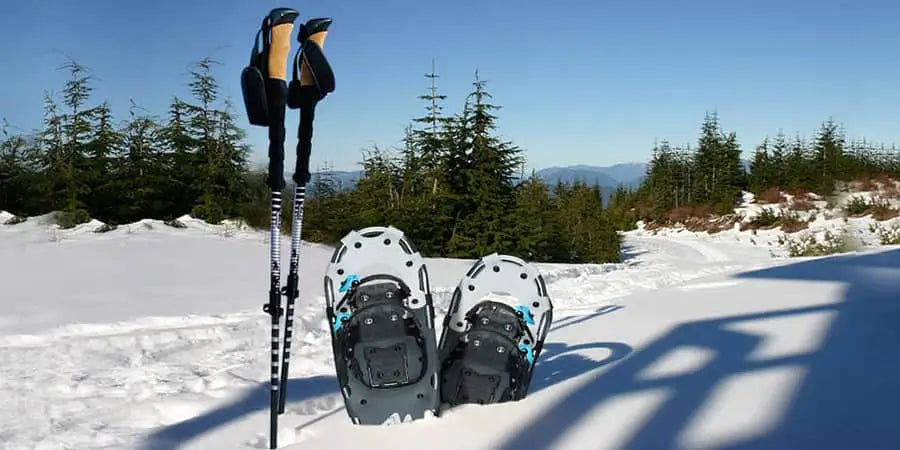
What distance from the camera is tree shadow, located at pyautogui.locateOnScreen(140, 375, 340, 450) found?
2379 millimetres

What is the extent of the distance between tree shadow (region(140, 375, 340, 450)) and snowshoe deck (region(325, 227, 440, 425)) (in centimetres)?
60

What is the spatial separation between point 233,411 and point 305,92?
4.91 ft

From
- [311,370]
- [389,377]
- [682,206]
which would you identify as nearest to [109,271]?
[311,370]

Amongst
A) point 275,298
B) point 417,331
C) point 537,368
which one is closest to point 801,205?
point 537,368

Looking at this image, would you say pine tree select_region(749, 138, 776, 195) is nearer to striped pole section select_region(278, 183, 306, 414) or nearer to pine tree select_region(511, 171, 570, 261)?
pine tree select_region(511, 171, 570, 261)

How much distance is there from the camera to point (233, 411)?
2.76 metres

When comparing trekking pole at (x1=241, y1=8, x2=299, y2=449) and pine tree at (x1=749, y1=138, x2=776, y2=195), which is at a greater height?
pine tree at (x1=749, y1=138, x2=776, y2=195)

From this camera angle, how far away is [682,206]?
34.8m

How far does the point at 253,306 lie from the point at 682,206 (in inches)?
1300

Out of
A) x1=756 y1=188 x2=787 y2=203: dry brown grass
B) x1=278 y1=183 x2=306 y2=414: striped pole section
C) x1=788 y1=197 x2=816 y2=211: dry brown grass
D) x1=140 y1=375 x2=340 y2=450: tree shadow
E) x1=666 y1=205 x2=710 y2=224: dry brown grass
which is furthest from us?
x1=666 y1=205 x2=710 y2=224: dry brown grass

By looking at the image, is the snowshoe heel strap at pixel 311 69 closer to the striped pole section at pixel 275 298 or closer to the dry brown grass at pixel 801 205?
the striped pole section at pixel 275 298

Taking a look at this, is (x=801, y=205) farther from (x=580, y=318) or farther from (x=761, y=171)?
(x=580, y=318)

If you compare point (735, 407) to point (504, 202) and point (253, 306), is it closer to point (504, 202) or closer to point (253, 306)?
point (253, 306)

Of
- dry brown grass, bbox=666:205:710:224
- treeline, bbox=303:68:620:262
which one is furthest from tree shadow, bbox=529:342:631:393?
dry brown grass, bbox=666:205:710:224
